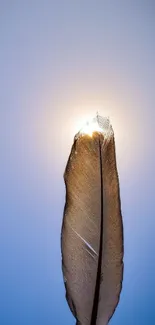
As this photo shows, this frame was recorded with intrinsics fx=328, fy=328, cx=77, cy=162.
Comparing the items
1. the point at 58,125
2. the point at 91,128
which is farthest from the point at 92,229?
the point at 58,125

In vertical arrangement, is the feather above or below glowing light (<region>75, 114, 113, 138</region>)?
below

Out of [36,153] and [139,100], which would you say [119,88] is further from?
[36,153]

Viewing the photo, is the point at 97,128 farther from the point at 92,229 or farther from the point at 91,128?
the point at 92,229

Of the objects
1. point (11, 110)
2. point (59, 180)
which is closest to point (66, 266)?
point (59, 180)

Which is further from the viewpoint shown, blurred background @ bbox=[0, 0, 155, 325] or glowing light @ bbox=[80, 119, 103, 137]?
blurred background @ bbox=[0, 0, 155, 325]

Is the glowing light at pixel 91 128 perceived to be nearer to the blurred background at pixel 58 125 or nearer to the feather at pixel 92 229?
the feather at pixel 92 229

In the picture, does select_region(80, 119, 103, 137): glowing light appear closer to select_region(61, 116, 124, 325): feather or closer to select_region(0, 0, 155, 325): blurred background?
select_region(61, 116, 124, 325): feather

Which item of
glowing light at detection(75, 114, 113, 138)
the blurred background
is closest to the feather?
glowing light at detection(75, 114, 113, 138)
